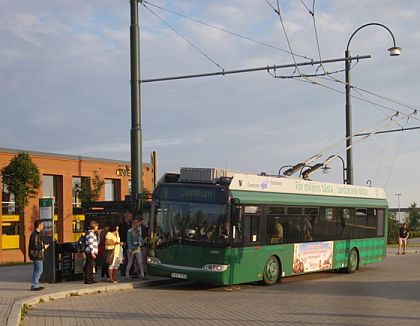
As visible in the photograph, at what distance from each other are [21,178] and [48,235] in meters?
26.9

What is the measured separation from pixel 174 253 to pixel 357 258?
8367 mm

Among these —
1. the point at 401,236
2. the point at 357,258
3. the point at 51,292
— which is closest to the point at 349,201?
the point at 357,258

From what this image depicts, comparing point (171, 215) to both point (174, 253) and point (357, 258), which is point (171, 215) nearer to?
point (174, 253)

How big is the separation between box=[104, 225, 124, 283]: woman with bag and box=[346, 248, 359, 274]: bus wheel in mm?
8248

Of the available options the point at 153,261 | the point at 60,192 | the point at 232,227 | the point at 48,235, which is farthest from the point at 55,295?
the point at 60,192

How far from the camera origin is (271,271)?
17500mm

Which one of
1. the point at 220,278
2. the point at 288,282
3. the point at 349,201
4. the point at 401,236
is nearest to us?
the point at 220,278

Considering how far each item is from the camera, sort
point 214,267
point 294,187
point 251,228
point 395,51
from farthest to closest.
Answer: point 395,51 < point 294,187 < point 251,228 < point 214,267

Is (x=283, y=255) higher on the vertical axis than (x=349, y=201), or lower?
lower

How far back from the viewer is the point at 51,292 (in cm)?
1451

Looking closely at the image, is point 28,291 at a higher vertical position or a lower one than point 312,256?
lower

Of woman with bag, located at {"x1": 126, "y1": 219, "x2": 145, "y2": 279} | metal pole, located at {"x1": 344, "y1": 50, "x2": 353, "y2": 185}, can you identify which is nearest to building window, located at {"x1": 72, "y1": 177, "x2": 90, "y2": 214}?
metal pole, located at {"x1": 344, "y1": 50, "x2": 353, "y2": 185}

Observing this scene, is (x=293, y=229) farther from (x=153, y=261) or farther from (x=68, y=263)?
(x=68, y=263)

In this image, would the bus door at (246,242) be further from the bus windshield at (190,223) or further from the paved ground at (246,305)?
the paved ground at (246,305)
